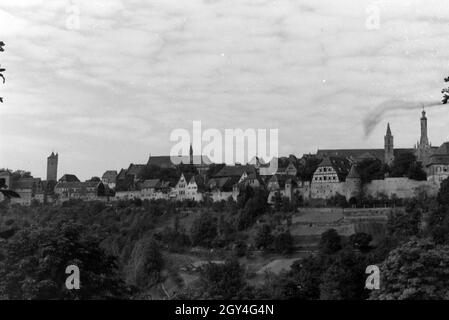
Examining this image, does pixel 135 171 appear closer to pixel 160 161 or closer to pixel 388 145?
pixel 160 161

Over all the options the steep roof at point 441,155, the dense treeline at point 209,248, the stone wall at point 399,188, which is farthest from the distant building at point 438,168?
the dense treeline at point 209,248

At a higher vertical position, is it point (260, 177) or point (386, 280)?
point (260, 177)

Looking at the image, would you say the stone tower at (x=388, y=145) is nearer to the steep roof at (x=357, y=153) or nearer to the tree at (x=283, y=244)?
the steep roof at (x=357, y=153)

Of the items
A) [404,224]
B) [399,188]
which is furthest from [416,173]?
[404,224]

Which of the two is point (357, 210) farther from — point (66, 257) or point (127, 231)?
point (66, 257)

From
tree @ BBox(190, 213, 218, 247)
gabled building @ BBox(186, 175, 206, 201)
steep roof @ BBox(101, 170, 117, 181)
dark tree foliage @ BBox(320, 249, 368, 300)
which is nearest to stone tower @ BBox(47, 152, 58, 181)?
steep roof @ BBox(101, 170, 117, 181)
